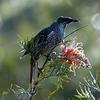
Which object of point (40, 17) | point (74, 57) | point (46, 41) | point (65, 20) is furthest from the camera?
point (40, 17)

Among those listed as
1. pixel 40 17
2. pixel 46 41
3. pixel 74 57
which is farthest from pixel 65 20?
pixel 40 17

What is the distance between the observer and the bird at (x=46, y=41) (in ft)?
9.87

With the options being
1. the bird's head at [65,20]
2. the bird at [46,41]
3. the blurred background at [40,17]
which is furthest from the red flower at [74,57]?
the blurred background at [40,17]

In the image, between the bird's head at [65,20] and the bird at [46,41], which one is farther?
the bird's head at [65,20]

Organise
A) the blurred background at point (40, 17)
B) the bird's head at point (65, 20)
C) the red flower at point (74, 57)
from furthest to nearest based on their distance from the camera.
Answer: the blurred background at point (40, 17) → the bird's head at point (65, 20) → the red flower at point (74, 57)

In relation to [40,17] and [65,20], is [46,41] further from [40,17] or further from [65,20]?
[40,17]

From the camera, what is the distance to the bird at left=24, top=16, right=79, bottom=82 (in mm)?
3010

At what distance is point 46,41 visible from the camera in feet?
10.9

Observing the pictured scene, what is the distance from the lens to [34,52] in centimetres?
302

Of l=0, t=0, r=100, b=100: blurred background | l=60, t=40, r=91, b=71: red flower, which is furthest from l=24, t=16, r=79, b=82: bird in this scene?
l=0, t=0, r=100, b=100: blurred background

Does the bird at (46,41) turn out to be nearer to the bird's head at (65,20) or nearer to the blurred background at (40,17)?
the bird's head at (65,20)

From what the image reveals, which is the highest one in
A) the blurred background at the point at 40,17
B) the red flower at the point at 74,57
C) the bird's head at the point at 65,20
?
the blurred background at the point at 40,17

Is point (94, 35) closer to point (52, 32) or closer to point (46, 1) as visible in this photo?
point (46, 1)

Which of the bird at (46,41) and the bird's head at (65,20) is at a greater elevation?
the bird's head at (65,20)
